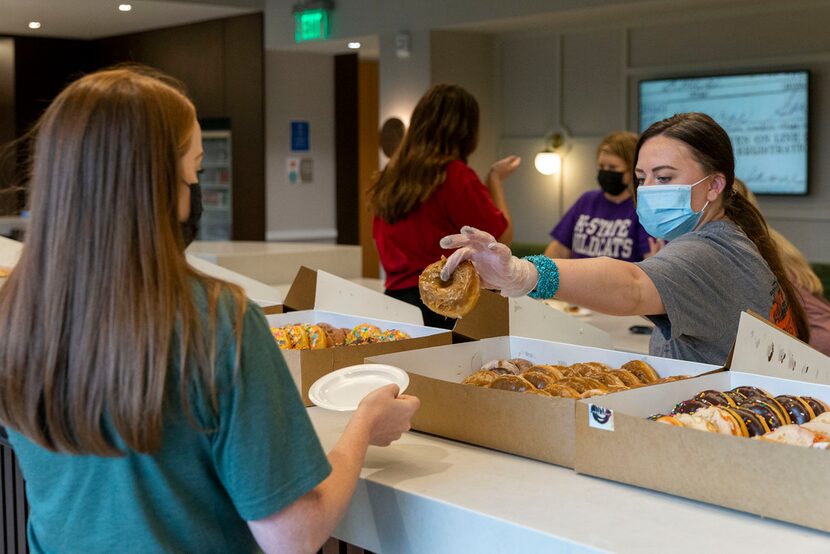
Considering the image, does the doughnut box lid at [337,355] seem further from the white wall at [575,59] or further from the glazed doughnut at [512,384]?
the white wall at [575,59]

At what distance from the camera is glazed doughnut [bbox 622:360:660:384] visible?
1809mm

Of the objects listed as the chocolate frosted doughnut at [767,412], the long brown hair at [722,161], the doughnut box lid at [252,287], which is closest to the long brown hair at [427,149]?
the doughnut box lid at [252,287]

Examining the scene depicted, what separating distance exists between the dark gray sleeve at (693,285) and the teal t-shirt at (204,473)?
929 millimetres

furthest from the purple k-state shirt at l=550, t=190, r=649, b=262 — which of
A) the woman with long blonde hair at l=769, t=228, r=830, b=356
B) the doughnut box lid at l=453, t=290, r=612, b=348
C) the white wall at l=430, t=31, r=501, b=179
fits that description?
the white wall at l=430, t=31, r=501, b=179

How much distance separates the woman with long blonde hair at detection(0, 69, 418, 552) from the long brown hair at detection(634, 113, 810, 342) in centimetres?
121

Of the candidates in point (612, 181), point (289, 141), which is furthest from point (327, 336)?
point (289, 141)

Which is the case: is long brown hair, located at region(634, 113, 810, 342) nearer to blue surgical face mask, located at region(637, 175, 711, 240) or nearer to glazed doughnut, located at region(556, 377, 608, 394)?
blue surgical face mask, located at region(637, 175, 711, 240)

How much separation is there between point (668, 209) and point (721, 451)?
876 mm

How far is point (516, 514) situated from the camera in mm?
1331

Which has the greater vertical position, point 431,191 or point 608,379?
point 431,191

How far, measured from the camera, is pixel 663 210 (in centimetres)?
210

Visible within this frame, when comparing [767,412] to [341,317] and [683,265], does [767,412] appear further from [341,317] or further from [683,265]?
[341,317]

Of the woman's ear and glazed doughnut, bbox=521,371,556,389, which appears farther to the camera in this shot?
the woman's ear

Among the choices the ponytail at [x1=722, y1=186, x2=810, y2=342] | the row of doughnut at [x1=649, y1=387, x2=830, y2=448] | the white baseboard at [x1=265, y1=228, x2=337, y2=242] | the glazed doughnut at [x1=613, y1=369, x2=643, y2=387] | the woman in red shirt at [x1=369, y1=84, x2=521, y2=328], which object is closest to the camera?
the row of doughnut at [x1=649, y1=387, x2=830, y2=448]
